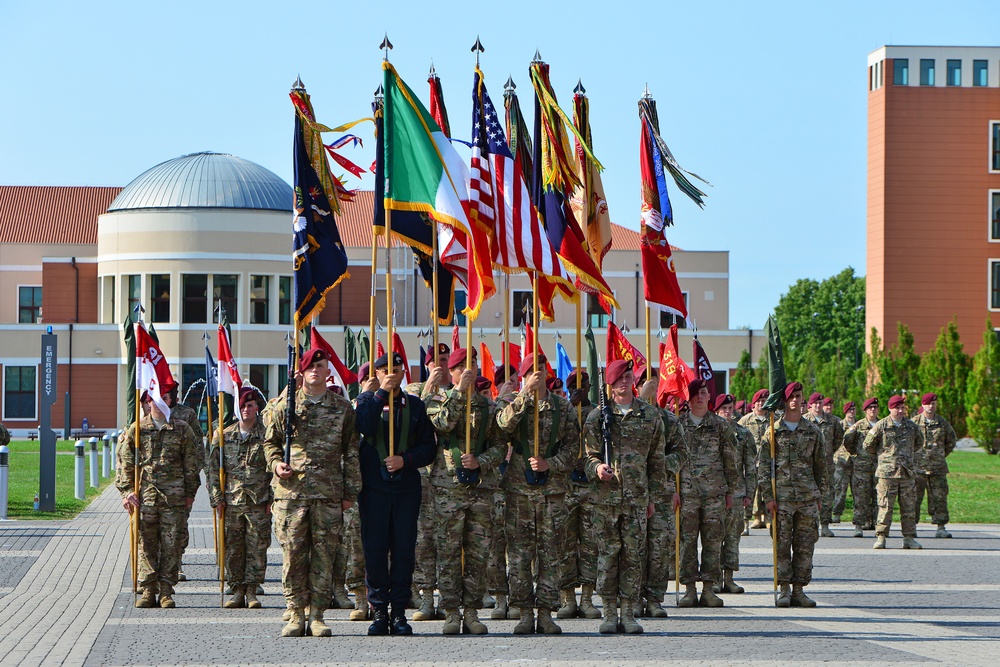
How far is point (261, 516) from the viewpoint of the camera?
13.5 metres

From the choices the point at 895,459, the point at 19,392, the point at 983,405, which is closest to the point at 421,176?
the point at 895,459

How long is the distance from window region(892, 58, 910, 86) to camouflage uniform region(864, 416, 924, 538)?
49420mm

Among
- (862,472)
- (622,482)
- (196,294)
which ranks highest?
(196,294)

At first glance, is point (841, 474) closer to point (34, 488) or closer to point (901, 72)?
point (34, 488)

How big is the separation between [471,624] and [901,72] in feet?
198

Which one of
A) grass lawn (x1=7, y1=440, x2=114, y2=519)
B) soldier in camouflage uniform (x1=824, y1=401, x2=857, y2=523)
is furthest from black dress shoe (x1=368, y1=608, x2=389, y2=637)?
grass lawn (x1=7, y1=440, x2=114, y2=519)

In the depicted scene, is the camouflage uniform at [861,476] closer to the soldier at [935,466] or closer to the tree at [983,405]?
the soldier at [935,466]

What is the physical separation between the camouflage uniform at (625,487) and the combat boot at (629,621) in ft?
0.10

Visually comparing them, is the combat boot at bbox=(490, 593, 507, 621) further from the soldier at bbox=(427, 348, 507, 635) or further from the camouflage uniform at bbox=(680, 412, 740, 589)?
the camouflage uniform at bbox=(680, 412, 740, 589)

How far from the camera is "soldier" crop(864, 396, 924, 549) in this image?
2000 cm

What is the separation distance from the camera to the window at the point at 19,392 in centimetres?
6369

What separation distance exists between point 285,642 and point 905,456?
11628 millimetres

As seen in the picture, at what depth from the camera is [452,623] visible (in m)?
11.3

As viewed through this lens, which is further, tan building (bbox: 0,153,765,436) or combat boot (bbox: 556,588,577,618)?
tan building (bbox: 0,153,765,436)
